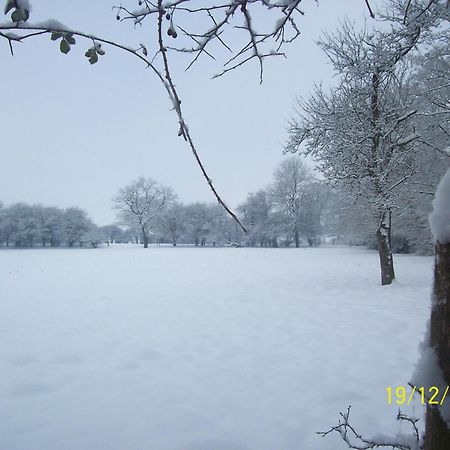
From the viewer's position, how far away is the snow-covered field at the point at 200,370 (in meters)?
2.71

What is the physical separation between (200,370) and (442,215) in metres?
3.75

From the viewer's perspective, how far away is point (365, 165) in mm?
9484

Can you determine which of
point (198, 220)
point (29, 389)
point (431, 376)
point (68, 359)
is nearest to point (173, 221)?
point (198, 220)

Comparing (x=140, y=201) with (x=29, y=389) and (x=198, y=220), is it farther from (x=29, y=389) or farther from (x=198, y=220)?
(x=29, y=389)

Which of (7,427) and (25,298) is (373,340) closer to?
(7,427)

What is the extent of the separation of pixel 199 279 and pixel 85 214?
5236 cm

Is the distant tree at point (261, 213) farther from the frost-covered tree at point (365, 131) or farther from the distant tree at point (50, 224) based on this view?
the frost-covered tree at point (365, 131)

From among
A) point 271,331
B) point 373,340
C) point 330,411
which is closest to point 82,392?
point 330,411

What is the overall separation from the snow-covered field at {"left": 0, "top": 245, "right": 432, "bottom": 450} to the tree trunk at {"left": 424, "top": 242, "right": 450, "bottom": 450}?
6.45 feet

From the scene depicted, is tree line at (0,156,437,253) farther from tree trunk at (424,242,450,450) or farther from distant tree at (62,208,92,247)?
tree trunk at (424,242,450,450)

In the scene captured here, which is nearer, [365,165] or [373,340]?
[373,340]

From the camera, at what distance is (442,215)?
2.73ft

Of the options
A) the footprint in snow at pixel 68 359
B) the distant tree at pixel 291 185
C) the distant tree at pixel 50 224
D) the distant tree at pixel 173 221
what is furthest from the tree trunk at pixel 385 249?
the distant tree at pixel 50 224

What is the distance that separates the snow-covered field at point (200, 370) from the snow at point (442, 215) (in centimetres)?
237
